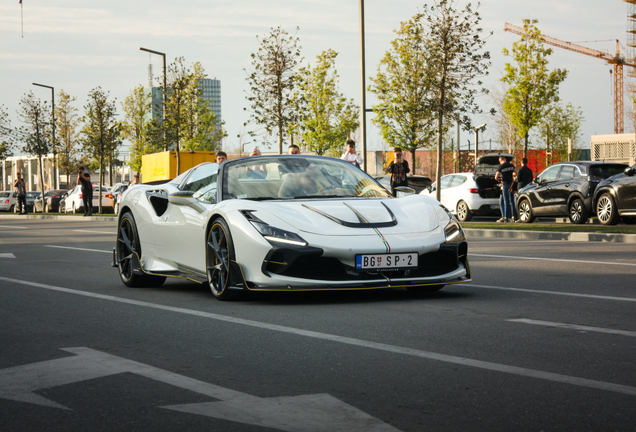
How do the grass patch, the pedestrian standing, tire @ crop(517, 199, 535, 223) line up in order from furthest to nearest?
the pedestrian standing → tire @ crop(517, 199, 535, 223) → the grass patch

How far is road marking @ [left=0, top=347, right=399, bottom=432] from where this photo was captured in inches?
132

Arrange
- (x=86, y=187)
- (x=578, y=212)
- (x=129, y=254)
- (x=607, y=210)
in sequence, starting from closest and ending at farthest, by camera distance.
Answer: (x=129, y=254) → (x=607, y=210) → (x=578, y=212) → (x=86, y=187)

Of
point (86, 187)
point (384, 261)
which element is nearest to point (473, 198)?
point (86, 187)

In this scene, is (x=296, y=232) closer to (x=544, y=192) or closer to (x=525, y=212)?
(x=544, y=192)

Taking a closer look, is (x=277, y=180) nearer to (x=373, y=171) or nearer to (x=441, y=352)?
(x=441, y=352)

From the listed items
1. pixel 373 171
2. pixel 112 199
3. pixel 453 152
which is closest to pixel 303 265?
pixel 112 199

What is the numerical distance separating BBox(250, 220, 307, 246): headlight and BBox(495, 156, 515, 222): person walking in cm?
1539

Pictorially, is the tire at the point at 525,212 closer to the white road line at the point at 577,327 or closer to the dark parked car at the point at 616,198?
the dark parked car at the point at 616,198

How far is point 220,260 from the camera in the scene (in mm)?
7090

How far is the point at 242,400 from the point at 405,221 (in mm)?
3456

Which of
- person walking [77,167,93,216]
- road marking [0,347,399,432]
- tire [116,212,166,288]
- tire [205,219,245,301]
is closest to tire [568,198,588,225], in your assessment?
tire [116,212,166,288]

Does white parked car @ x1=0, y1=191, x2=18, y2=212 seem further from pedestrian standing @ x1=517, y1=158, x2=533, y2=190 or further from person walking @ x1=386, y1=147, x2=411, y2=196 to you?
person walking @ x1=386, y1=147, x2=411, y2=196

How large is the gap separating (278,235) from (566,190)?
597 inches

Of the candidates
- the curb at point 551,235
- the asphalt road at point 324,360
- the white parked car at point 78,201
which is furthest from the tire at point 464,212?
the white parked car at point 78,201
